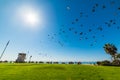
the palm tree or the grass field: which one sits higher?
the palm tree

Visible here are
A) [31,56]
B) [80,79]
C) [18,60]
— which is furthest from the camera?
[31,56]

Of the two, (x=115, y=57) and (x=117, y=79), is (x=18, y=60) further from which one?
(x=117, y=79)

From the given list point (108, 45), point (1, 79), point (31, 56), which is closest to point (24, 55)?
point (31, 56)

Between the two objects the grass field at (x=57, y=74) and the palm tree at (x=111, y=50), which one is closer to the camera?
the grass field at (x=57, y=74)

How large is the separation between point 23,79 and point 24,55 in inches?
3642

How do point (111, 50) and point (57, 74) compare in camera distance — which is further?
point (111, 50)

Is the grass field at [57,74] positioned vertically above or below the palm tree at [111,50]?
below

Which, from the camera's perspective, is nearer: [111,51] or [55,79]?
[55,79]

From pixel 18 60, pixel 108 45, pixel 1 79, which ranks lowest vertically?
pixel 1 79

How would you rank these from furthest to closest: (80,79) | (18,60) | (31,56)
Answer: (31,56) < (18,60) < (80,79)

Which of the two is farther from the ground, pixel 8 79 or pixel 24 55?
pixel 24 55

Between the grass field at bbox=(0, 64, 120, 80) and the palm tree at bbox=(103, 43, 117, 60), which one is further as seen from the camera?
the palm tree at bbox=(103, 43, 117, 60)

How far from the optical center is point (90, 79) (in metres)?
26.0

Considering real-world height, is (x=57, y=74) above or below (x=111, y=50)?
below
